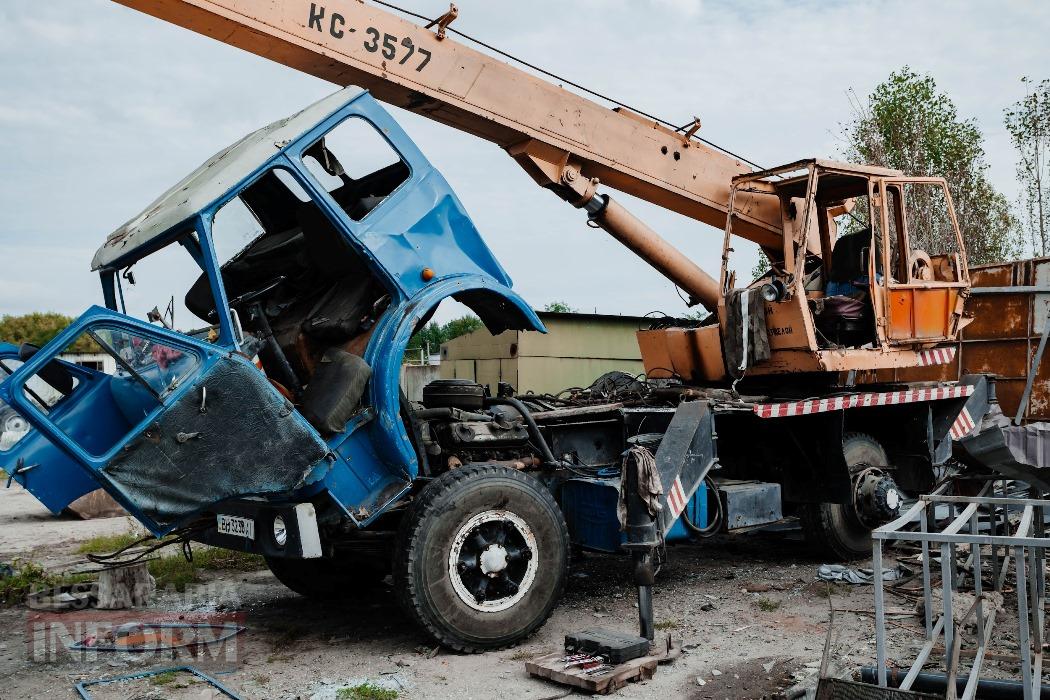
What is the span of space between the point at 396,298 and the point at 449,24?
2.28m

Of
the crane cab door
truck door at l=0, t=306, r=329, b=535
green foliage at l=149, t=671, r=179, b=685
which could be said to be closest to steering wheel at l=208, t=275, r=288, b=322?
truck door at l=0, t=306, r=329, b=535

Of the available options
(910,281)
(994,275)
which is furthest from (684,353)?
(994,275)

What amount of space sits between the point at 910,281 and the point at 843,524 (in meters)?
2.16

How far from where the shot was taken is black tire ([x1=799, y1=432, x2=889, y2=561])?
779 centimetres

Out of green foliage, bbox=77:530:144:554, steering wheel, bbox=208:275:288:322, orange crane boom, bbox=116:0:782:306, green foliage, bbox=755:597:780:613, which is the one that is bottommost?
green foliage, bbox=755:597:780:613

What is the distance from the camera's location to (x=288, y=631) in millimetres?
6102

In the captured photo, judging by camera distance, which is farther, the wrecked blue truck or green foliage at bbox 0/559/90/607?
green foliage at bbox 0/559/90/607

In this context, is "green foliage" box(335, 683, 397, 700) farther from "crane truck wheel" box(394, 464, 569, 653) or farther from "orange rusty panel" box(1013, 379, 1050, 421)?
"orange rusty panel" box(1013, 379, 1050, 421)

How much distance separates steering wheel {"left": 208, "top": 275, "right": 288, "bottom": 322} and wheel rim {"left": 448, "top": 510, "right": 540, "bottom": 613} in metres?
2.09

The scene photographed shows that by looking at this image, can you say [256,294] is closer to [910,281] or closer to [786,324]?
[786,324]

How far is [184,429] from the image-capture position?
15.1 feet

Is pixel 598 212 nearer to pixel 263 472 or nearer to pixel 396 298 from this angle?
pixel 396 298

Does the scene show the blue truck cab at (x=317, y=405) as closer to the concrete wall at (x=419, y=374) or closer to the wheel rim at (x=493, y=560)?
the wheel rim at (x=493, y=560)

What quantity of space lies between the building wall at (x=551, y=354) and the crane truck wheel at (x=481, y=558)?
1130 centimetres
